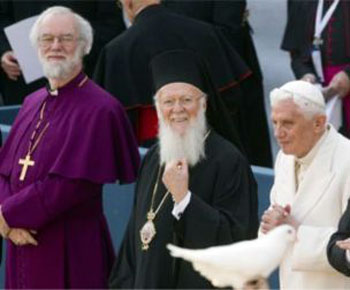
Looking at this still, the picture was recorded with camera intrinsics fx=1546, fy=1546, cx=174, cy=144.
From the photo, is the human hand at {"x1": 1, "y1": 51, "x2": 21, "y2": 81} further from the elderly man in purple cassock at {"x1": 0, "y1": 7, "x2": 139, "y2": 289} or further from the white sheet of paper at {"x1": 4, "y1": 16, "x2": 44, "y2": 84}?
the elderly man in purple cassock at {"x1": 0, "y1": 7, "x2": 139, "y2": 289}

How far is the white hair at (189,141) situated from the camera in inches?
285

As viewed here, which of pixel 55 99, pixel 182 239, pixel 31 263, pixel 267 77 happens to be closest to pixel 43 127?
pixel 55 99

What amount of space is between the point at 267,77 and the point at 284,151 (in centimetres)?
386

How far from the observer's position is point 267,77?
10734mm

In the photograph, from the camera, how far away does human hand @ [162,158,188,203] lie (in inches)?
274

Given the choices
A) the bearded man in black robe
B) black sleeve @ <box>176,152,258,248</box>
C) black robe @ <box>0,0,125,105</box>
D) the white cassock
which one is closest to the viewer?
the white cassock

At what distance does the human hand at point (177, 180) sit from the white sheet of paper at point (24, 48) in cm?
324

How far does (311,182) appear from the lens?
6918mm

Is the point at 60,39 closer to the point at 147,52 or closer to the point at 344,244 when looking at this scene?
the point at 147,52

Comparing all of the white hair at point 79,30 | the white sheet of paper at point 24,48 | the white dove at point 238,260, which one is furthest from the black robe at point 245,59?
the white dove at point 238,260

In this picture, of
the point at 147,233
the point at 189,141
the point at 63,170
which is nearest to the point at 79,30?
the point at 63,170

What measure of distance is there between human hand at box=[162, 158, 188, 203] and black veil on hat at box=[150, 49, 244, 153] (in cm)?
49

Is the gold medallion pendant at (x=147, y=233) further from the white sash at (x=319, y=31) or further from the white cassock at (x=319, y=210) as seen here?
the white sash at (x=319, y=31)

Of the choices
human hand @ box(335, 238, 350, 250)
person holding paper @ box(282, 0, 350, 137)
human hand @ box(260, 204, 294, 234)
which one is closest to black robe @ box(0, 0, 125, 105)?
person holding paper @ box(282, 0, 350, 137)
